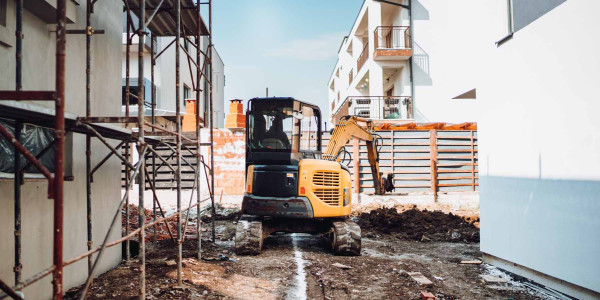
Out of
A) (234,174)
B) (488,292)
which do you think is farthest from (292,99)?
(234,174)

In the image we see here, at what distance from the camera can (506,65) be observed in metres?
6.98

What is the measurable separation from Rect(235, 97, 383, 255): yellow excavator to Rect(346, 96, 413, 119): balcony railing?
11.6 metres

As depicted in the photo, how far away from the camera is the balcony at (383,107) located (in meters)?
20.0

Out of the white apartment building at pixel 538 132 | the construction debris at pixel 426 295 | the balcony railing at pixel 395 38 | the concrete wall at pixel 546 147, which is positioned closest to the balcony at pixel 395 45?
the balcony railing at pixel 395 38

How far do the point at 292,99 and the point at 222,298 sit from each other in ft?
14.3

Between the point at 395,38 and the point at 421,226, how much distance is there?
40.7 ft

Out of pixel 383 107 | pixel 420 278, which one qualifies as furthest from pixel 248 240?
pixel 383 107

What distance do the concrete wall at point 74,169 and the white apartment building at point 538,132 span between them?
6330 millimetres

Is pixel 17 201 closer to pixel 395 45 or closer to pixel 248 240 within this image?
pixel 248 240

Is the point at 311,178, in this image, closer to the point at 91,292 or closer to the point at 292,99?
the point at 292,99

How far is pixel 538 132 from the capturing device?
6148mm

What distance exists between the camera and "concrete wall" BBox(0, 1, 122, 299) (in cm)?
444

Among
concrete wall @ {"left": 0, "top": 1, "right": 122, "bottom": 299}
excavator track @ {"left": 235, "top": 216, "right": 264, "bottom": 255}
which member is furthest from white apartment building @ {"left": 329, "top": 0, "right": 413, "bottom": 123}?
concrete wall @ {"left": 0, "top": 1, "right": 122, "bottom": 299}

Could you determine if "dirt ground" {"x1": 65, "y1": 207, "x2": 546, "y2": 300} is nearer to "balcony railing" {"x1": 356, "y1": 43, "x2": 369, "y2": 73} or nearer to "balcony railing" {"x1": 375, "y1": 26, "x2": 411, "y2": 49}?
"balcony railing" {"x1": 375, "y1": 26, "x2": 411, "y2": 49}
